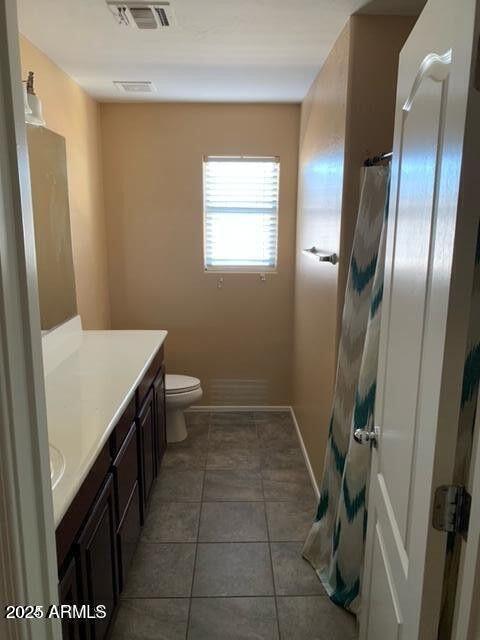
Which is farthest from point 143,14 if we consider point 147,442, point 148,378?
point 147,442

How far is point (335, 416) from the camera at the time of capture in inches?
82.9

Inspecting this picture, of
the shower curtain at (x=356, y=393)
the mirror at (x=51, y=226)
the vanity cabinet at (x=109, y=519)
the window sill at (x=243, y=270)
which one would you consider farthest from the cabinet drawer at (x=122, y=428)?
the window sill at (x=243, y=270)

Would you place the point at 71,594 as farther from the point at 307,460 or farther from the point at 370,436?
the point at 307,460

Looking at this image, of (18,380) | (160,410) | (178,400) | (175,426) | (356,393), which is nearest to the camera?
(18,380)

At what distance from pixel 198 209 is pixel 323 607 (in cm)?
278

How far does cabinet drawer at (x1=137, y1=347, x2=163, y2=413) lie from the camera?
232cm

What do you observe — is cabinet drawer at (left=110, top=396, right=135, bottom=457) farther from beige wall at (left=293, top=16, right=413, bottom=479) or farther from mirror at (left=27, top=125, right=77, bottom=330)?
beige wall at (left=293, top=16, right=413, bottom=479)

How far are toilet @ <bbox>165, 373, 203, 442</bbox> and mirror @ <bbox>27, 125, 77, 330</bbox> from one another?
35.8 inches

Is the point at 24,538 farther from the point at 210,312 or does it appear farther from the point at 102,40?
the point at 210,312

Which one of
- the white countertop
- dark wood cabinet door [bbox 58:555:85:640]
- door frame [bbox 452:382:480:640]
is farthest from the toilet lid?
door frame [bbox 452:382:480:640]

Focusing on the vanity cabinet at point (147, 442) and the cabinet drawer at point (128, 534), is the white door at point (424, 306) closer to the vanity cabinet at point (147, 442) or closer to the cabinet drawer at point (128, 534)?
the cabinet drawer at point (128, 534)

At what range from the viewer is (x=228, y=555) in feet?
7.50

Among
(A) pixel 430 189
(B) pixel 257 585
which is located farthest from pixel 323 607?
(A) pixel 430 189

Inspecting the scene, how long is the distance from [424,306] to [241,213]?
2862 mm
